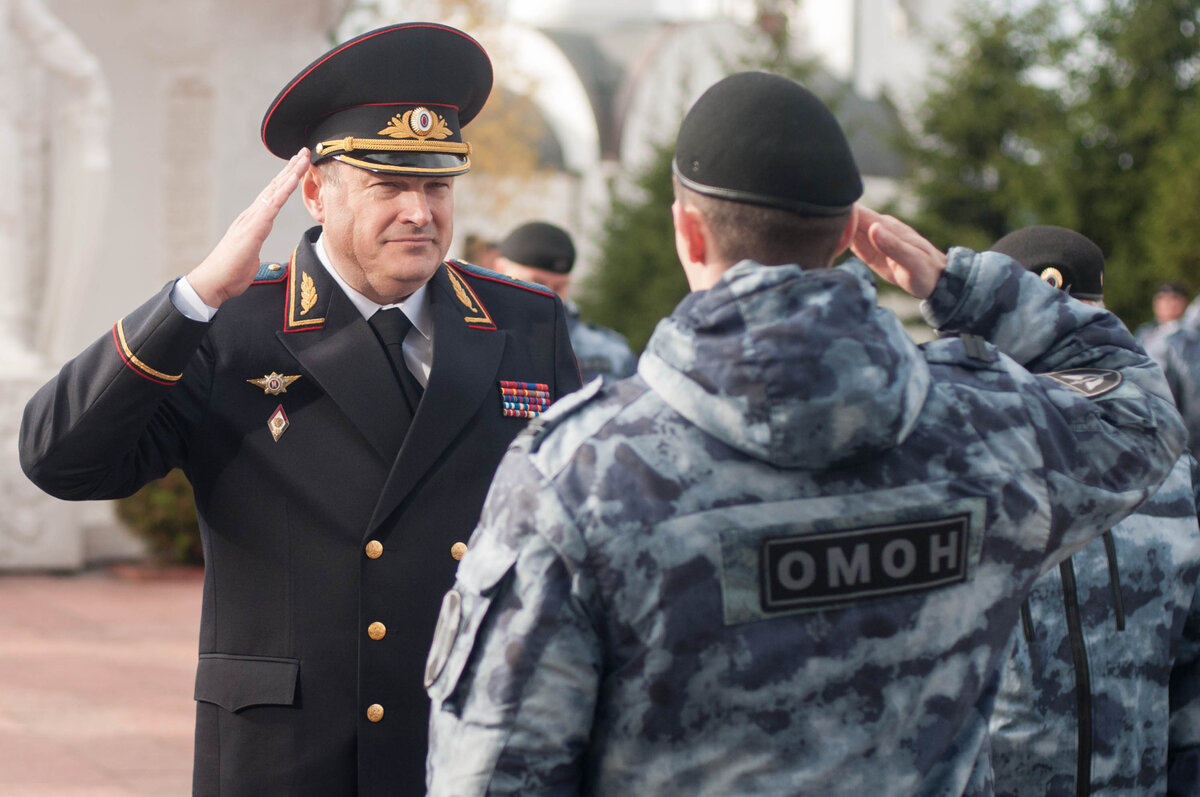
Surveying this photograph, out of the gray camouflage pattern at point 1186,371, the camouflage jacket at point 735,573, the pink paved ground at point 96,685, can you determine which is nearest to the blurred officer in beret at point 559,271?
the pink paved ground at point 96,685

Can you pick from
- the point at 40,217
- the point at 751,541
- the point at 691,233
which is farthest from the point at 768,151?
the point at 40,217

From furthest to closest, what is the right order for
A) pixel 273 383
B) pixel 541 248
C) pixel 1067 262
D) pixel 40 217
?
1. pixel 40 217
2. pixel 541 248
3. pixel 1067 262
4. pixel 273 383

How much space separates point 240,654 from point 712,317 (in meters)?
1.20

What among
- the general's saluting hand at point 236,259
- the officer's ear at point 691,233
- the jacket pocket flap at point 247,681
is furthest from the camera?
the jacket pocket flap at point 247,681

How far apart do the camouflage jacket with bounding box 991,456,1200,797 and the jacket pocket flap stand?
47.6 inches

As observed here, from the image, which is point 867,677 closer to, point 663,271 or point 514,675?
point 514,675

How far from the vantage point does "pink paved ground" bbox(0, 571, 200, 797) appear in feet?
15.4

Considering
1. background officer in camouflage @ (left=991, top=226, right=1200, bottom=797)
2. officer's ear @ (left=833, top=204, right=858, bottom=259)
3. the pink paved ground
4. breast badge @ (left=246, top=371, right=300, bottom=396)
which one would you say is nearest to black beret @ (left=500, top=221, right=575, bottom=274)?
the pink paved ground

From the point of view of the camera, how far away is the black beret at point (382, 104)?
2.55 m

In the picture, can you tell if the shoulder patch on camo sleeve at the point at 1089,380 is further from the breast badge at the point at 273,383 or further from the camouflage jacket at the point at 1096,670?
the breast badge at the point at 273,383

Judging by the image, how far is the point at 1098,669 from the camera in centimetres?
245

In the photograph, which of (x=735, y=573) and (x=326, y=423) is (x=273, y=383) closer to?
(x=326, y=423)

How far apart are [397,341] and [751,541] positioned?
3.83 feet

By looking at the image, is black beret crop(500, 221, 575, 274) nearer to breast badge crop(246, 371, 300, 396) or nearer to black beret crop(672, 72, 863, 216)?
breast badge crop(246, 371, 300, 396)
